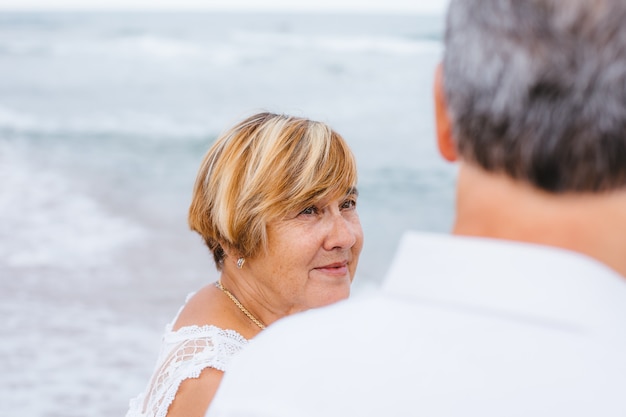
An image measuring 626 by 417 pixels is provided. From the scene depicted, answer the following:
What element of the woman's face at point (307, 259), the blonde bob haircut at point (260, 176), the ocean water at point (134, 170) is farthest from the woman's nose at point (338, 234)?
the ocean water at point (134, 170)

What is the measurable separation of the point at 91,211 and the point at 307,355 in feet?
35.5

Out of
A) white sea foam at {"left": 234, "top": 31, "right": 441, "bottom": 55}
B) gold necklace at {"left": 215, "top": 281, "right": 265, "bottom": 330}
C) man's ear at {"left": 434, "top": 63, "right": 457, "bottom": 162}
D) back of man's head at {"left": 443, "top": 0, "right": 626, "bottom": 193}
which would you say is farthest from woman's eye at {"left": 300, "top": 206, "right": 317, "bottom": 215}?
white sea foam at {"left": 234, "top": 31, "right": 441, "bottom": 55}

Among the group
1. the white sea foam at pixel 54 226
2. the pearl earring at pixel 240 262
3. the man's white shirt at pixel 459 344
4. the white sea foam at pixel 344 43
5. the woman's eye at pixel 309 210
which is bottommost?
the white sea foam at pixel 344 43

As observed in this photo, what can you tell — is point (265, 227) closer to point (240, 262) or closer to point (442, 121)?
point (240, 262)

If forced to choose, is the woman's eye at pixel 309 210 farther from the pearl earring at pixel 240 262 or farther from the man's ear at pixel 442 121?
the man's ear at pixel 442 121

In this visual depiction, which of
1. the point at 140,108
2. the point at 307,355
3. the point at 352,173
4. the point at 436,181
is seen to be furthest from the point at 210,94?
the point at 307,355

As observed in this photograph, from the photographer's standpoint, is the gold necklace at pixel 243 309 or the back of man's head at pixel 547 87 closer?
the back of man's head at pixel 547 87

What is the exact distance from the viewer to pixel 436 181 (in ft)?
47.6

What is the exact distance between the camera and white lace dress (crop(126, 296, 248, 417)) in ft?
8.53

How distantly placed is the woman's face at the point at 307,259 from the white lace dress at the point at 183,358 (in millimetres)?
302

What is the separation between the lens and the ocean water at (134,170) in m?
7.39

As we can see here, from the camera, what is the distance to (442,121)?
45.9 inches

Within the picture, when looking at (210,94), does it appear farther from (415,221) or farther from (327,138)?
Answer: (327,138)

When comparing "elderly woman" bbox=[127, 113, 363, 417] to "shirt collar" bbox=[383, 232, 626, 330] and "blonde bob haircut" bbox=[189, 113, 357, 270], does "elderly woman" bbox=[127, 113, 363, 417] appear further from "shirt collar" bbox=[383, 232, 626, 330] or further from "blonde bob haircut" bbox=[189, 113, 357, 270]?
"shirt collar" bbox=[383, 232, 626, 330]
